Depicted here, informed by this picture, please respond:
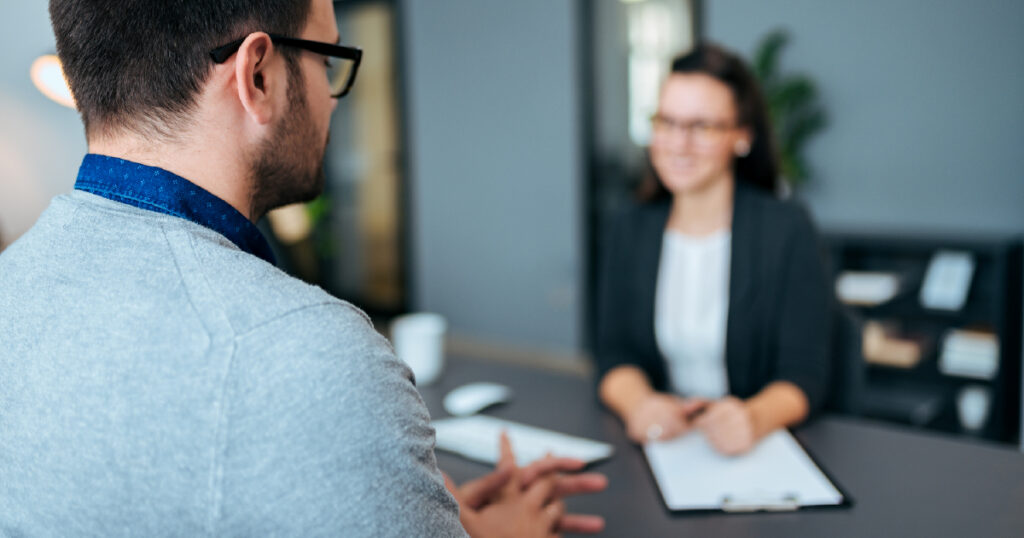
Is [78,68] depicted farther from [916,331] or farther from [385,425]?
[916,331]

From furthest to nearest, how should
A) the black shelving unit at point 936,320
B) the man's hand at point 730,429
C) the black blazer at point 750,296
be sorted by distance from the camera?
the black shelving unit at point 936,320 → the black blazer at point 750,296 → the man's hand at point 730,429

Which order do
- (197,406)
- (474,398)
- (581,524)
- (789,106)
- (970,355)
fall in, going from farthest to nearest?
(789,106) → (970,355) → (474,398) → (581,524) → (197,406)

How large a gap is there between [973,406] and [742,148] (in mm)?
1852

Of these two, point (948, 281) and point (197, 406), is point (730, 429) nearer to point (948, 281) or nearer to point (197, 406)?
point (197, 406)

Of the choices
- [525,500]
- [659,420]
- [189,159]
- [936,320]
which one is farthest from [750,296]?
[936,320]

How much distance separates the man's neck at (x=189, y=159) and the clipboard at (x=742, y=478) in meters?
0.73

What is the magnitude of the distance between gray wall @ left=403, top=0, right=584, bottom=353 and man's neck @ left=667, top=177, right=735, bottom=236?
2.31m

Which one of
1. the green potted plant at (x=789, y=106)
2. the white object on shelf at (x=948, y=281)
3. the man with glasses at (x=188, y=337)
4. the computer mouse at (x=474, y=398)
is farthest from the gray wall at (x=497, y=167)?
the man with glasses at (x=188, y=337)

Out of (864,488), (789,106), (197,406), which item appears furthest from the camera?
(789,106)

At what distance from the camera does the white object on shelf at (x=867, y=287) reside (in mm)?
2941

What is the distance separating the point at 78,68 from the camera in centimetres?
71

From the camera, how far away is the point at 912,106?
10.2ft

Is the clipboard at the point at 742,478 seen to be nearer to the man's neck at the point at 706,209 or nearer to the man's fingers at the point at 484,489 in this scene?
the man's fingers at the point at 484,489

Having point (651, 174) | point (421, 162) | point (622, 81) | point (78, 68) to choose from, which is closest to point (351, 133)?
point (421, 162)
